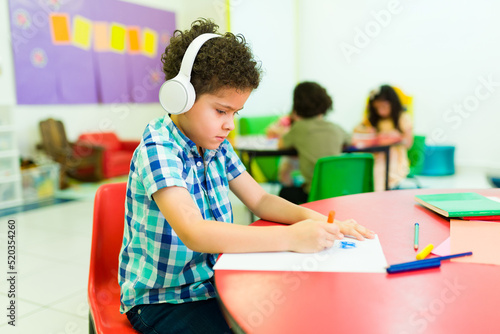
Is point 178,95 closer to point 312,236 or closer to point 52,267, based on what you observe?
point 312,236

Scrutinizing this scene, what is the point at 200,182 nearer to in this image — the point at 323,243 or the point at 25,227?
the point at 323,243

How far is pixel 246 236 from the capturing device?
824 mm

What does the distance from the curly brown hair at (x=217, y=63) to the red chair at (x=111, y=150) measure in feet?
14.3

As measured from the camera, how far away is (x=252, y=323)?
565 mm

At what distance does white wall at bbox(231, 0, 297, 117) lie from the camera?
208 inches

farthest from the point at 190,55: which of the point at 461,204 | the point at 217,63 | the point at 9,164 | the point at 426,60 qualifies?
the point at 426,60

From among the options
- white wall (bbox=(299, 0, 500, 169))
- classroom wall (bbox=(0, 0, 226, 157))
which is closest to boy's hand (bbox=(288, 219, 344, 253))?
classroom wall (bbox=(0, 0, 226, 157))

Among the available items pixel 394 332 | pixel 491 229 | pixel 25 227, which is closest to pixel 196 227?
pixel 394 332

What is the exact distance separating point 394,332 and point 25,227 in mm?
3523

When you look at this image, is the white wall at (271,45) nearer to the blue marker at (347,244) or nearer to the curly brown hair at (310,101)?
the curly brown hair at (310,101)

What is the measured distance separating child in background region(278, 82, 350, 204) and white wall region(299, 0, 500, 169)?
3.18 m

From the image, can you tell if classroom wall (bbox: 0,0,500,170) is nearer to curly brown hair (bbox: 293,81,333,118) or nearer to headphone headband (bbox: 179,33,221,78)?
curly brown hair (bbox: 293,81,333,118)

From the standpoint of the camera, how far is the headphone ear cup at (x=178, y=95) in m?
0.91

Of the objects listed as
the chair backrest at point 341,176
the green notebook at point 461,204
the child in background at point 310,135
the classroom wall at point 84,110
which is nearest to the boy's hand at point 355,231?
the green notebook at point 461,204
